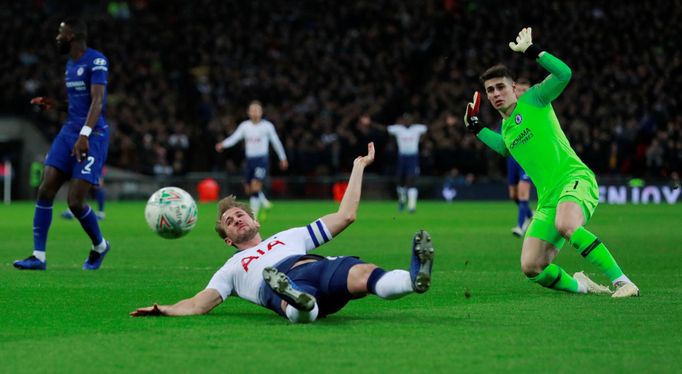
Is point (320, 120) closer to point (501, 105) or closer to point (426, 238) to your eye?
point (501, 105)

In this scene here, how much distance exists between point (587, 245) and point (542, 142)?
3.37 feet

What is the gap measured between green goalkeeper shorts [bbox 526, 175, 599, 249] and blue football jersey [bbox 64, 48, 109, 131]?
15.9ft

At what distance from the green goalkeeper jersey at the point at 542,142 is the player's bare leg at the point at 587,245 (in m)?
0.45

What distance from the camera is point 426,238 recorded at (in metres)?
6.72

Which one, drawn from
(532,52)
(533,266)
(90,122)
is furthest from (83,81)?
(533,266)

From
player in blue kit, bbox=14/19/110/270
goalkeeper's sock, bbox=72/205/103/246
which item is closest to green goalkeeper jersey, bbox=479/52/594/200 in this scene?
player in blue kit, bbox=14/19/110/270

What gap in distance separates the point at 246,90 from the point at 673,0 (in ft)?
46.7

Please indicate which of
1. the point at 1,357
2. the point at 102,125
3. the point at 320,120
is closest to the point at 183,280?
the point at 102,125

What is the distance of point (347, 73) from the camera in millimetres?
37719

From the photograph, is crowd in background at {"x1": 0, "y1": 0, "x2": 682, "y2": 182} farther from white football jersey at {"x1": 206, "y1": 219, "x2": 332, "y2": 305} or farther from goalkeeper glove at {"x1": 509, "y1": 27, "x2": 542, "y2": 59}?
white football jersey at {"x1": 206, "y1": 219, "x2": 332, "y2": 305}

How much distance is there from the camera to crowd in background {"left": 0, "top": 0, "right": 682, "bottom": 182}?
3406cm

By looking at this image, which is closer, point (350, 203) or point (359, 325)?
point (359, 325)

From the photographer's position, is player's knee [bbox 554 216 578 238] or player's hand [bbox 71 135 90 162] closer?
player's knee [bbox 554 216 578 238]

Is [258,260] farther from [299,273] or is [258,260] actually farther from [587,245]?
[587,245]
